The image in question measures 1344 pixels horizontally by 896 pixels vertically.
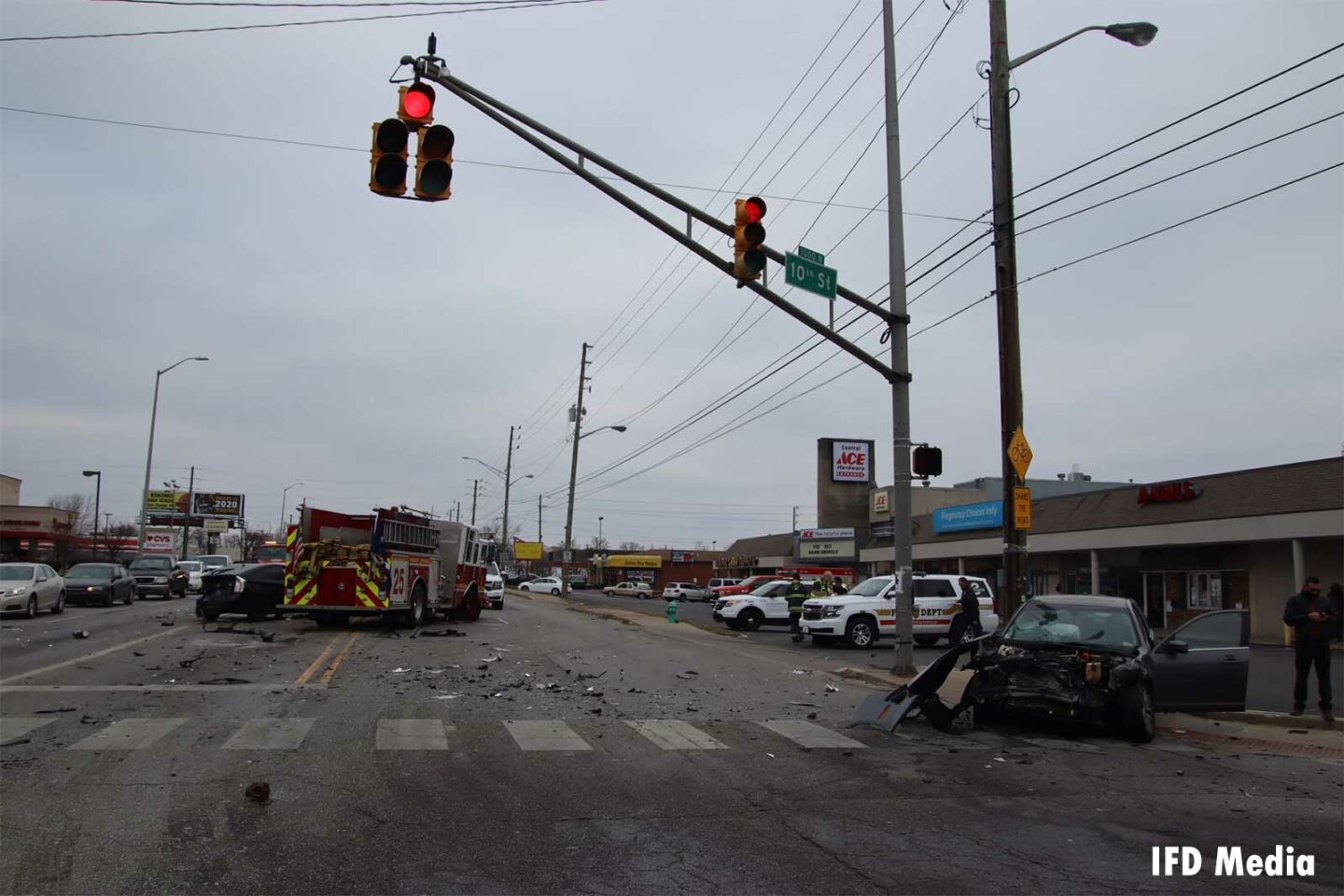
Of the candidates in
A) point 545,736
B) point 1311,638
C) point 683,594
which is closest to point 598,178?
point 545,736

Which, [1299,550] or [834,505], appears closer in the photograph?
[1299,550]

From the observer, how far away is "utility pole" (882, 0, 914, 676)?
15.9m

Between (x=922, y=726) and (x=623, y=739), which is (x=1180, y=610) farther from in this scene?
(x=623, y=739)

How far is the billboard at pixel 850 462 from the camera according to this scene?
61.2 metres

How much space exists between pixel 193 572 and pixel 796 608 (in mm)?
30971

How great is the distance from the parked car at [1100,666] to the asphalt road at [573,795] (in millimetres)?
430

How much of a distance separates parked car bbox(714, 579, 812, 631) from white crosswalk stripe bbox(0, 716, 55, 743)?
24853 millimetres

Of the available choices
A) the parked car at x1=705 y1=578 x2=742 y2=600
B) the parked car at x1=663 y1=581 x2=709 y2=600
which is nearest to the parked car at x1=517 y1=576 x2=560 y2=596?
the parked car at x1=663 y1=581 x2=709 y2=600

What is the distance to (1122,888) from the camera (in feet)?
17.7

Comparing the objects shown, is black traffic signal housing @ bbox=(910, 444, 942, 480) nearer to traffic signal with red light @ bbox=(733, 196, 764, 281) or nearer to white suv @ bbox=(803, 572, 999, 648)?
traffic signal with red light @ bbox=(733, 196, 764, 281)

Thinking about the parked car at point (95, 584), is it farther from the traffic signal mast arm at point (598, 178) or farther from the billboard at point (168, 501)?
the billboard at point (168, 501)

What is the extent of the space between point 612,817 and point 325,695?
21.1 ft

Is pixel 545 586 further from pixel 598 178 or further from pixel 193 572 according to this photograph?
pixel 598 178

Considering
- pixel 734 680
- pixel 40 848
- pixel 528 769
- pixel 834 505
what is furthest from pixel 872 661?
pixel 834 505
